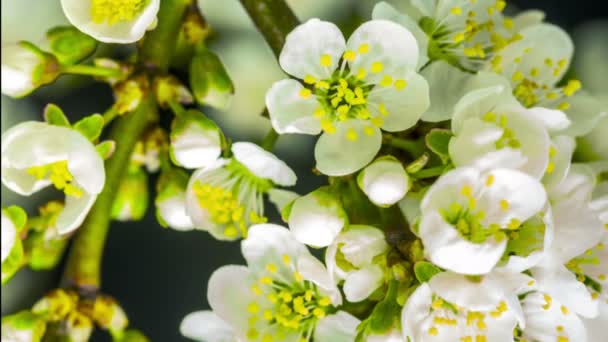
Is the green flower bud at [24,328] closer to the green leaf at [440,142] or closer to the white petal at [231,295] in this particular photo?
the white petal at [231,295]

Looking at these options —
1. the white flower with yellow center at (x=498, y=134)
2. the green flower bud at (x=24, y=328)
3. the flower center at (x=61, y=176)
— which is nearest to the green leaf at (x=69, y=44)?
the flower center at (x=61, y=176)

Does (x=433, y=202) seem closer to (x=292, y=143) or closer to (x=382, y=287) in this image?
(x=382, y=287)

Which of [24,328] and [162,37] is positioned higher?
[162,37]

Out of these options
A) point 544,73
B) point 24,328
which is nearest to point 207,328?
point 24,328

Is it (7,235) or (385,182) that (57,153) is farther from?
(385,182)

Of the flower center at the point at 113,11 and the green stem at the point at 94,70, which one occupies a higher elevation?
the flower center at the point at 113,11

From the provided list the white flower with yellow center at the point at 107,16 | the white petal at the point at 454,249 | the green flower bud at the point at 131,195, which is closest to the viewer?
the white petal at the point at 454,249

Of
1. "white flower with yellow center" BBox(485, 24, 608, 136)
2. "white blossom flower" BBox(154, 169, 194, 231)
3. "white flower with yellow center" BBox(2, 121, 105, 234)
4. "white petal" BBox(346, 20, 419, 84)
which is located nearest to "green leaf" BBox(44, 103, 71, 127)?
"white flower with yellow center" BBox(2, 121, 105, 234)
